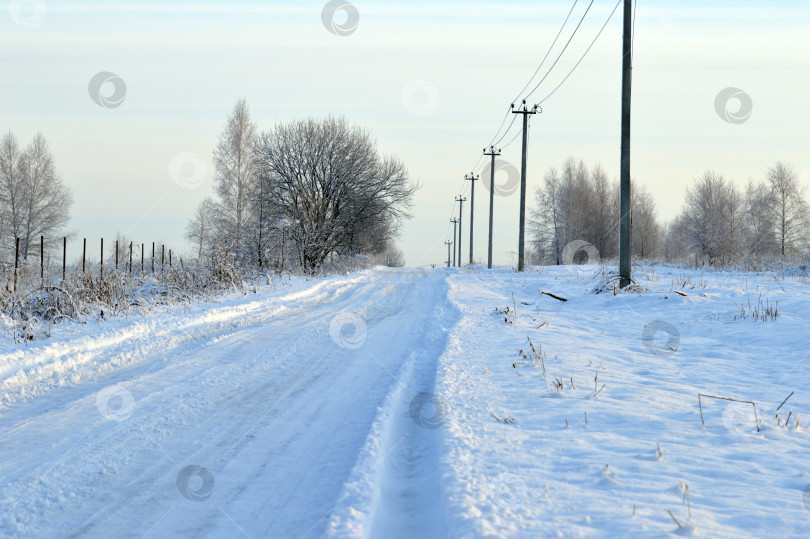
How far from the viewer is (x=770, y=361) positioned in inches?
304

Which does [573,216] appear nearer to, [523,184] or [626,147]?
[523,184]

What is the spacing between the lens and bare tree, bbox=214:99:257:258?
3938 centimetres

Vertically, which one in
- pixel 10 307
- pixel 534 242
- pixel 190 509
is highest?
pixel 534 242

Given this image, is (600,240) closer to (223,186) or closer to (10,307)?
(223,186)

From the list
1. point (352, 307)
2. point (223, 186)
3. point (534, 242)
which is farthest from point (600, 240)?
point (352, 307)

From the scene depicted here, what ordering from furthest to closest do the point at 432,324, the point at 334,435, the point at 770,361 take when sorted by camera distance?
the point at 432,324
the point at 770,361
the point at 334,435

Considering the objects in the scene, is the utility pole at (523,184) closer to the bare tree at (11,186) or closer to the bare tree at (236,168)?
the bare tree at (236,168)

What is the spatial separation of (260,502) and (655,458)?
2723 millimetres
